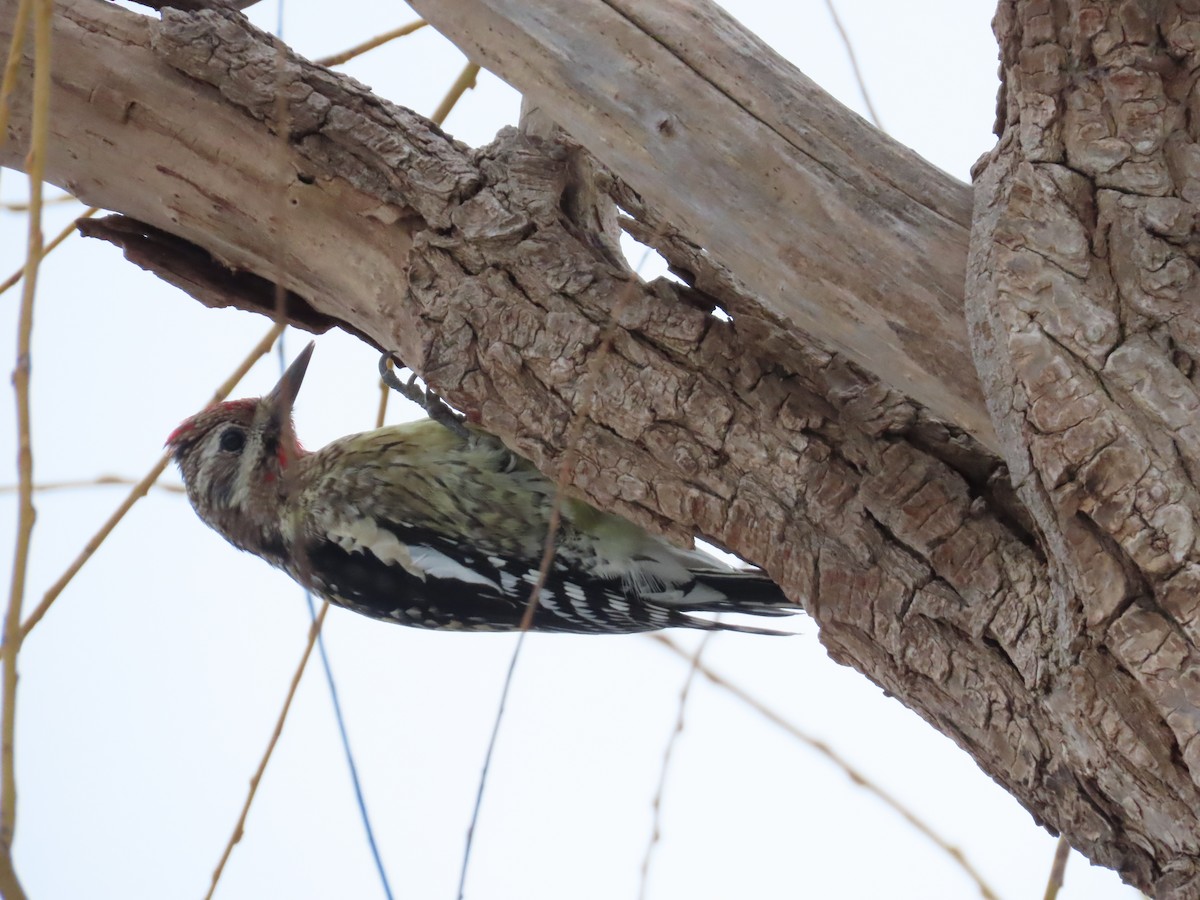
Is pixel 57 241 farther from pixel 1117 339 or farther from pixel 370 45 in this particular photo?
pixel 1117 339

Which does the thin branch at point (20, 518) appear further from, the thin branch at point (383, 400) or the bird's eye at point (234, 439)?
the bird's eye at point (234, 439)

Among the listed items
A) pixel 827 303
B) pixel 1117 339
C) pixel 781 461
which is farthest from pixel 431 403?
pixel 1117 339

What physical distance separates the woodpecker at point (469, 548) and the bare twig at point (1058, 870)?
3.66 ft

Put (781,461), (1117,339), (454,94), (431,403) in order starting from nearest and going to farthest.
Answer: (1117,339) < (781,461) < (454,94) < (431,403)

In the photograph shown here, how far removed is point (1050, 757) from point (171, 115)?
1.99 m

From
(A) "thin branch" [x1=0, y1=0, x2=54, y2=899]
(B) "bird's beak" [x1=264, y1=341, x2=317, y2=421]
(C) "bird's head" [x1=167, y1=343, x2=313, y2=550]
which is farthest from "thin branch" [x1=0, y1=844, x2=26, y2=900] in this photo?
(C) "bird's head" [x1=167, y1=343, x2=313, y2=550]

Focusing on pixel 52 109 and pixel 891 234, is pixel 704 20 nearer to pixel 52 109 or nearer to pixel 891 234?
pixel 891 234

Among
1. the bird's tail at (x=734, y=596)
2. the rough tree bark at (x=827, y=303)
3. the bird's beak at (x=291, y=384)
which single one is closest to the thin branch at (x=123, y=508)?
the rough tree bark at (x=827, y=303)

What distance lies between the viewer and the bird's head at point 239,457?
3.20 m

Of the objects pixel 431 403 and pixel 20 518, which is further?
pixel 431 403

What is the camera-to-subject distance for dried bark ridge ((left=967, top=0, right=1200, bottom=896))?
1.47 meters

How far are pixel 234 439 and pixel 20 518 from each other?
7.82 feet

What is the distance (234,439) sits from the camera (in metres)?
3.25

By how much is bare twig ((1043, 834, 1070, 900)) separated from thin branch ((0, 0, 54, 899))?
1350 mm
